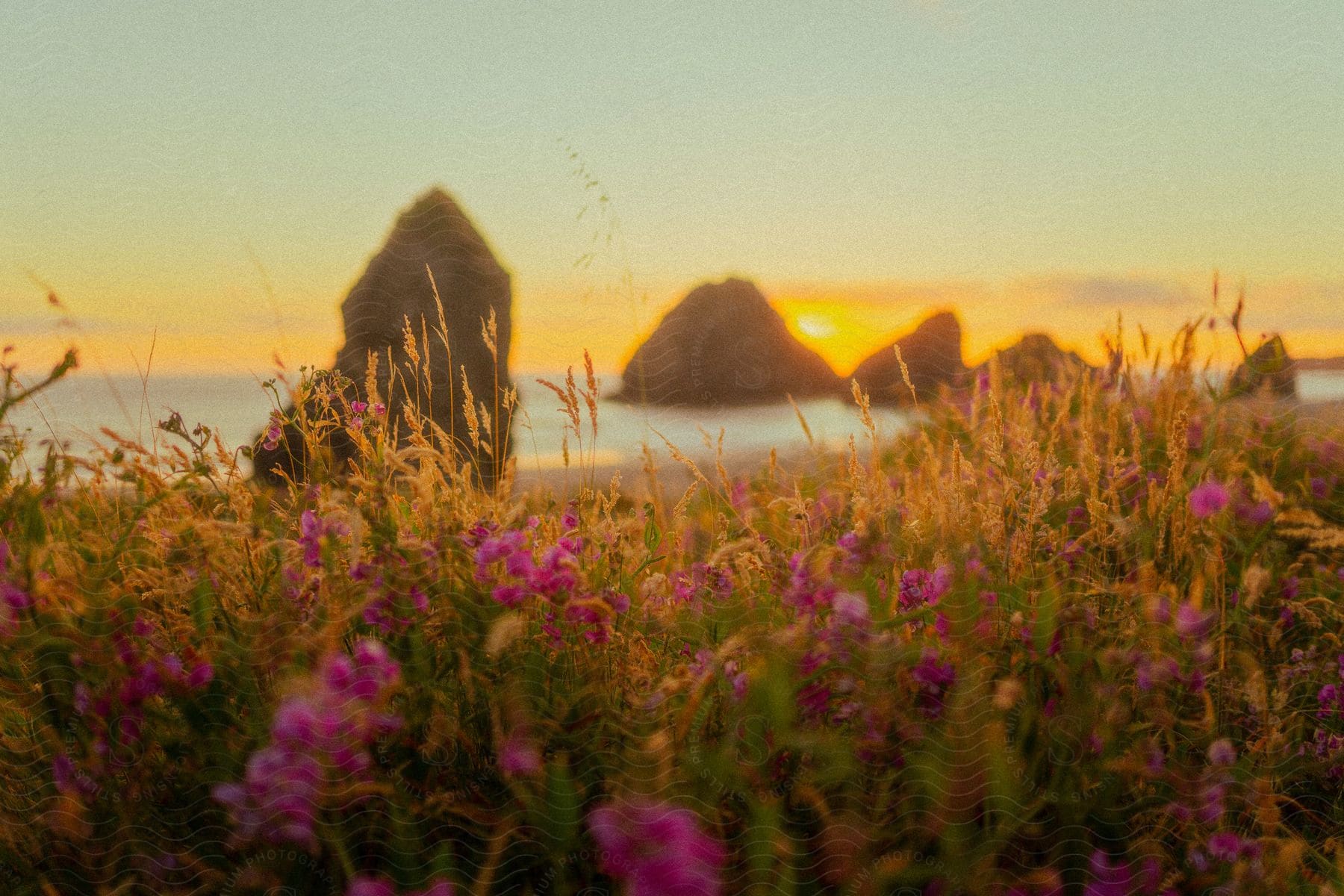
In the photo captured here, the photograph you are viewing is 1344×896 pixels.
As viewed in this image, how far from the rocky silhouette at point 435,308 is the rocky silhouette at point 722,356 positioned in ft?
3.29

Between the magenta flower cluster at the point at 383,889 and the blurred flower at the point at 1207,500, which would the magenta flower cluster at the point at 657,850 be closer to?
the magenta flower cluster at the point at 383,889

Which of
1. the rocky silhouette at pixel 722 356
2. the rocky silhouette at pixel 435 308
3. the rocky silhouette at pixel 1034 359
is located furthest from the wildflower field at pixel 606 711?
the rocky silhouette at pixel 1034 359

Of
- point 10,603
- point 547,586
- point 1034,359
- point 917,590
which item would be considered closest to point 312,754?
point 547,586

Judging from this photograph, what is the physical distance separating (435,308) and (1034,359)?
4119 millimetres

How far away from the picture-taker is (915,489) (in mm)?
3266

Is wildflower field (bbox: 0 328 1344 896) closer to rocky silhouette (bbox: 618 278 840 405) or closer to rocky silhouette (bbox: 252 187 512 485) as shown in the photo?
rocky silhouette (bbox: 618 278 840 405)

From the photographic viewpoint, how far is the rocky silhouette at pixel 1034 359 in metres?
6.24

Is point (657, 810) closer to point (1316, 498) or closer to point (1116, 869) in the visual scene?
→ point (1116, 869)

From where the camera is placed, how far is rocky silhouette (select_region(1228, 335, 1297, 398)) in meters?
3.45

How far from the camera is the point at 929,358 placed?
274 inches

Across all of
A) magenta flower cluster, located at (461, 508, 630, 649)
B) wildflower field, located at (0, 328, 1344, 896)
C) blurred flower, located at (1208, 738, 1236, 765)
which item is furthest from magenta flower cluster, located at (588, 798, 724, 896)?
blurred flower, located at (1208, 738, 1236, 765)

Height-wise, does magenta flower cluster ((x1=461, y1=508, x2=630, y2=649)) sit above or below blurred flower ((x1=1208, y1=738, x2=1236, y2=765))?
above

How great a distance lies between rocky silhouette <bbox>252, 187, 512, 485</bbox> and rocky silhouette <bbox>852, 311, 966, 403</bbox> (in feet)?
9.08

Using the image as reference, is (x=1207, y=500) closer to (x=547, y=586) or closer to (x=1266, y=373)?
(x=547, y=586)
